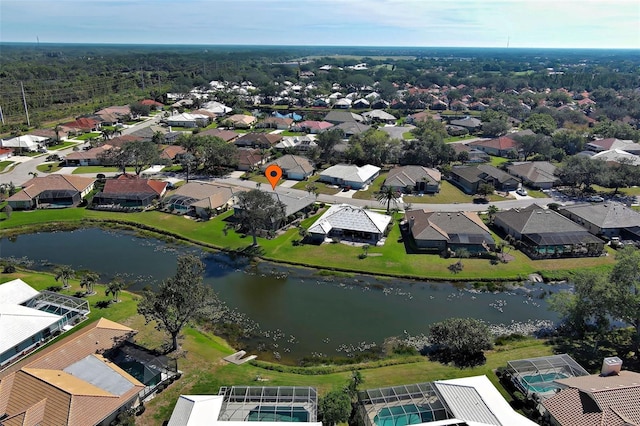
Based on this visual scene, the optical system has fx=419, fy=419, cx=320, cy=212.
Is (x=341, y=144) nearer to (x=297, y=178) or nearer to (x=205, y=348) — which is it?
(x=297, y=178)

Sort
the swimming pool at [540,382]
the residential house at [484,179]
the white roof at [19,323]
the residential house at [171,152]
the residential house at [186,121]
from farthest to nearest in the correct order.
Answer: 1. the residential house at [186,121]
2. the residential house at [171,152]
3. the residential house at [484,179]
4. the white roof at [19,323]
5. the swimming pool at [540,382]

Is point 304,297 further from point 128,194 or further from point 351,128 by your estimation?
point 351,128

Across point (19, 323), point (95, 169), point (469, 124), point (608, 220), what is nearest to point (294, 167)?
point (95, 169)

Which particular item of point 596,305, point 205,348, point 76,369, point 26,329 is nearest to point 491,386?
point 596,305

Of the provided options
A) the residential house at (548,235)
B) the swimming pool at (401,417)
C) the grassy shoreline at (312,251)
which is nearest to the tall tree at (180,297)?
the swimming pool at (401,417)

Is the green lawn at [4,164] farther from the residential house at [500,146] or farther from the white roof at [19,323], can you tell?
the residential house at [500,146]

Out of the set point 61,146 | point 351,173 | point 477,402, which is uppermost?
point 61,146
